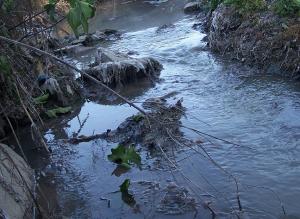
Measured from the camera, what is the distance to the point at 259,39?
33.1 feet

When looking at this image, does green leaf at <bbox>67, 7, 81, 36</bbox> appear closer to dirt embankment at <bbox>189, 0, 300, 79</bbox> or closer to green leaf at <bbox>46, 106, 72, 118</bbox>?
green leaf at <bbox>46, 106, 72, 118</bbox>

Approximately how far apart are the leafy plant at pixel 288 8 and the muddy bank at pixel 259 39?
0.37 ft

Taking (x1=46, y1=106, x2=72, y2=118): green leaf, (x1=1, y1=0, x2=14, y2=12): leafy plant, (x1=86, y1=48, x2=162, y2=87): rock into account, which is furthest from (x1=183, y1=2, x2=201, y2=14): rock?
(x1=1, y1=0, x2=14, y2=12): leafy plant

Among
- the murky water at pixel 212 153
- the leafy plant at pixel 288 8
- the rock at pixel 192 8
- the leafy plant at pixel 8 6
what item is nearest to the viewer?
the murky water at pixel 212 153

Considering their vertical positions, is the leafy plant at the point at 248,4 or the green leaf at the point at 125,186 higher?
the leafy plant at the point at 248,4

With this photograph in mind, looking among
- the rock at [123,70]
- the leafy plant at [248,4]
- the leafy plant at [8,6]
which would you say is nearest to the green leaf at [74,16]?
the leafy plant at [8,6]

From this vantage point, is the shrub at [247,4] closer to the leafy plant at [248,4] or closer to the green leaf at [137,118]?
the leafy plant at [248,4]

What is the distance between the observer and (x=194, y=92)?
8961 millimetres

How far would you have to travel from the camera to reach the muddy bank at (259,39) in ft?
29.7

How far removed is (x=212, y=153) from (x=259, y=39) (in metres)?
4.33

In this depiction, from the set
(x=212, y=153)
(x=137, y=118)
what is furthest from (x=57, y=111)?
(x=212, y=153)

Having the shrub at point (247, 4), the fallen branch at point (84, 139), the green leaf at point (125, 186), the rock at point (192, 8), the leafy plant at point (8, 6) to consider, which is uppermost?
the leafy plant at point (8, 6)

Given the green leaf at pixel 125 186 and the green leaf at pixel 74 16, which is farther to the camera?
the green leaf at pixel 125 186

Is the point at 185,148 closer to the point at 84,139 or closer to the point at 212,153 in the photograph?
the point at 212,153
